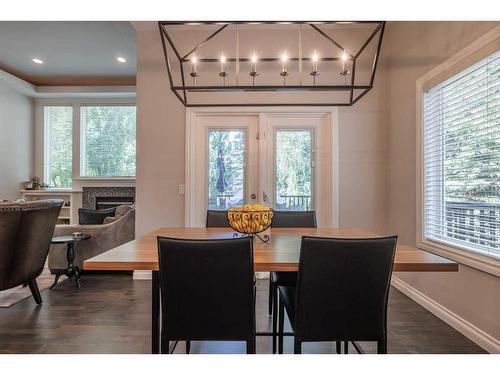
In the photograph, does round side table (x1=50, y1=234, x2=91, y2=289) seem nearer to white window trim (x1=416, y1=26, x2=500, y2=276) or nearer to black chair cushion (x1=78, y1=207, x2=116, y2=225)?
black chair cushion (x1=78, y1=207, x2=116, y2=225)

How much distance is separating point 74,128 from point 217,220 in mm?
5545

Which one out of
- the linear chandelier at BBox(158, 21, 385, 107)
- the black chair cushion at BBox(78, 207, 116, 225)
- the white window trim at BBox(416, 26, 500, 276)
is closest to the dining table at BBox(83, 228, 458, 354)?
the white window trim at BBox(416, 26, 500, 276)

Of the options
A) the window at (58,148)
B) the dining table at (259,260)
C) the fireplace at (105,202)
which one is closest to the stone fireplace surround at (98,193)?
the fireplace at (105,202)

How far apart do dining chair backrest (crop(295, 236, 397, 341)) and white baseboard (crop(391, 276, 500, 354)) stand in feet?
4.07

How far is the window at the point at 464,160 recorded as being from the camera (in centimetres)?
203

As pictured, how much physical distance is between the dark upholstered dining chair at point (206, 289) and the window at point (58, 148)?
6.50 meters

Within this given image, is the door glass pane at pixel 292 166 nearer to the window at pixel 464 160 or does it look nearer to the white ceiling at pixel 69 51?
the window at pixel 464 160

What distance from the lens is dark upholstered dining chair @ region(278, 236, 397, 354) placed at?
1.25m

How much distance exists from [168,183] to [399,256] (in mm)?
2847

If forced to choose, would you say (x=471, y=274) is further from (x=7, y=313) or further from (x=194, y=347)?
(x=7, y=313)

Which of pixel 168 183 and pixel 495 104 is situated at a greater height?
pixel 495 104

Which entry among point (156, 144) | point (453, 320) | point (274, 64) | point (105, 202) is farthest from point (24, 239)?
point (105, 202)
